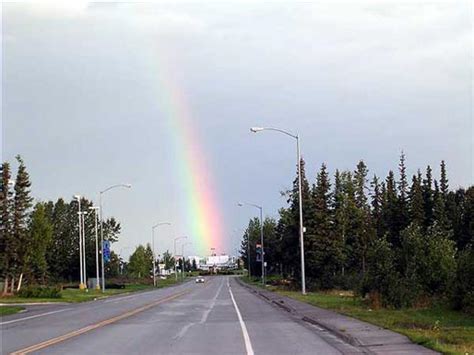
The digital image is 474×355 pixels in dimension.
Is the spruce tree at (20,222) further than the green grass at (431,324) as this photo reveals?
Yes

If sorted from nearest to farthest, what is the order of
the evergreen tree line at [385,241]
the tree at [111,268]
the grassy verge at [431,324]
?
the grassy verge at [431,324] < the evergreen tree line at [385,241] < the tree at [111,268]

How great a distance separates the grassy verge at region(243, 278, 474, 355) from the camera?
1642 cm

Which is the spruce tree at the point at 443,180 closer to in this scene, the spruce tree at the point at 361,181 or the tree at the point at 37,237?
the spruce tree at the point at 361,181

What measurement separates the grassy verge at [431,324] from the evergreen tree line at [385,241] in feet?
3.13

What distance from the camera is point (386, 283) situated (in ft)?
107

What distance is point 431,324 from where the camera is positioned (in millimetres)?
22344

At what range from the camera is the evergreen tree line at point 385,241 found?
3203 centimetres

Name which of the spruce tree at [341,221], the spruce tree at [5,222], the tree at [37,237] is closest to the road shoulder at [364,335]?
the spruce tree at [341,221]

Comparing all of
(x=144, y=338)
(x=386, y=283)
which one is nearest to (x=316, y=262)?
(x=386, y=283)

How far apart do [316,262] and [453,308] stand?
37585 millimetres

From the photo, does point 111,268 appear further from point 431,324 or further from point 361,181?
point 431,324

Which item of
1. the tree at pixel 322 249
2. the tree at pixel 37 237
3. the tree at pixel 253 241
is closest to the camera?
the tree at pixel 322 249

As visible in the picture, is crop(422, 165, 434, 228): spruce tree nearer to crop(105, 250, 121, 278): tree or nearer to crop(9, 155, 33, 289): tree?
crop(9, 155, 33, 289): tree

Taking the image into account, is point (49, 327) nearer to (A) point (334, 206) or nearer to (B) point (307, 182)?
(A) point (334, 206)
